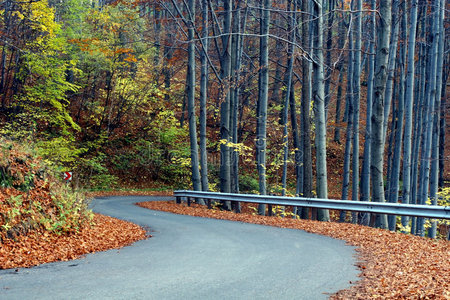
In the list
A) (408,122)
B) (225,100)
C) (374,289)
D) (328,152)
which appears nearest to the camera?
(374,289)

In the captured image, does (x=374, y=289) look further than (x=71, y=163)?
No

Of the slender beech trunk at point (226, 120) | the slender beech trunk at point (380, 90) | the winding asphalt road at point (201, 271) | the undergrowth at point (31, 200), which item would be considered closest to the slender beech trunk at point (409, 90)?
the slender beech trunk at point (380, 90)

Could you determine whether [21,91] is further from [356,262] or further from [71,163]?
[356,262]

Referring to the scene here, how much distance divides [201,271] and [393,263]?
3.33 meters

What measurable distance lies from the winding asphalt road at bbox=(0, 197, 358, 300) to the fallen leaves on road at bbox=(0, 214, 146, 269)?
42cm

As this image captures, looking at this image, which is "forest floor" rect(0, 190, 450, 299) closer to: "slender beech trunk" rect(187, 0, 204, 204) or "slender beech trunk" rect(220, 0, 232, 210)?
"slender beech trunk" rect(220, 0, 232, 210)

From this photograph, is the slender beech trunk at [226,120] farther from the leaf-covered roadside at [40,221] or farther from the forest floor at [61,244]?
the forest floor at [61,244]


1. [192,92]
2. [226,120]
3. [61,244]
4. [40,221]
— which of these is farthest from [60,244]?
[192,92]

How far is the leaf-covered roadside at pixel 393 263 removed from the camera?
5.43 m

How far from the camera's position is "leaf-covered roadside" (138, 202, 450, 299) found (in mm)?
5430

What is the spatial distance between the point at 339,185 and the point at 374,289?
29.0 meters

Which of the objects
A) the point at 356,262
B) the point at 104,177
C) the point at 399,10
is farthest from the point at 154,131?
the point at 356,262

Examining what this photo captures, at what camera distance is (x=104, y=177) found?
97.9 ft

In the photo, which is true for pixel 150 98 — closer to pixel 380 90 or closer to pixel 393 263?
pixel 380 90
